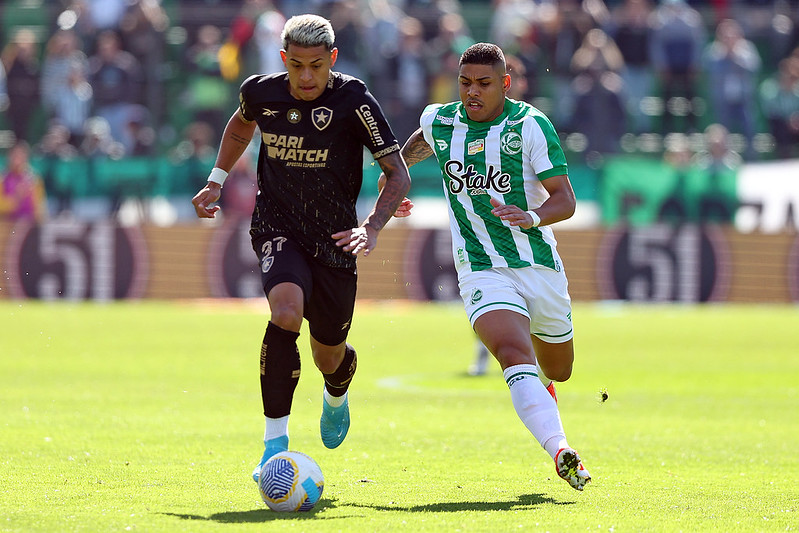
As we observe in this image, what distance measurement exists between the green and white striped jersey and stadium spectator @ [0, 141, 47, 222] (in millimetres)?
15035

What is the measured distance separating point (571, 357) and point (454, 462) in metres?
0.97

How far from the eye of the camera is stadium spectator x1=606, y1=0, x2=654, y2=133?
80.8 ft

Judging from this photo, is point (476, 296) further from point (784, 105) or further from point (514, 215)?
point (784, 105)

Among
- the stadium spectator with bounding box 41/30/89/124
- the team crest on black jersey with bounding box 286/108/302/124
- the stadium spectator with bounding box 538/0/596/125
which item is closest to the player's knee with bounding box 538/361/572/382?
the team crest on black jersey with bounding box 286/108/302/124

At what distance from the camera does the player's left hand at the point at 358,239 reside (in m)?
6.81

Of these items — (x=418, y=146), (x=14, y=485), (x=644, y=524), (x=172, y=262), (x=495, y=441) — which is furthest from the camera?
(x=172, y=262)

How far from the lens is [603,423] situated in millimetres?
10305

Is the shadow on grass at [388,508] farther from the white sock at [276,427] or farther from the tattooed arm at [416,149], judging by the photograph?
the tattooed arm at [416,149]

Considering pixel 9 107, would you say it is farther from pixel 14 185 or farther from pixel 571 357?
pixel 571 357

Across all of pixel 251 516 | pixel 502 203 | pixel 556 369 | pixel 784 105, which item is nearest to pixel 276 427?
pixel 251 516

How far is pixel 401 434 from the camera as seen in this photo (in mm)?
9344

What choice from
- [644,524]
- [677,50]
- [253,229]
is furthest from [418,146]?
[677,50]

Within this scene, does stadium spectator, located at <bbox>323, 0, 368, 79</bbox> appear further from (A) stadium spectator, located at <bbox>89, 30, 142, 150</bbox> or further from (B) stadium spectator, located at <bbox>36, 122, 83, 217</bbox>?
(B) stadium spectator, located at <bbox>36, 122, 83, 217</bbox>

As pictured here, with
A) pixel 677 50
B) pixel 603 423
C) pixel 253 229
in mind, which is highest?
pixel 677 50
